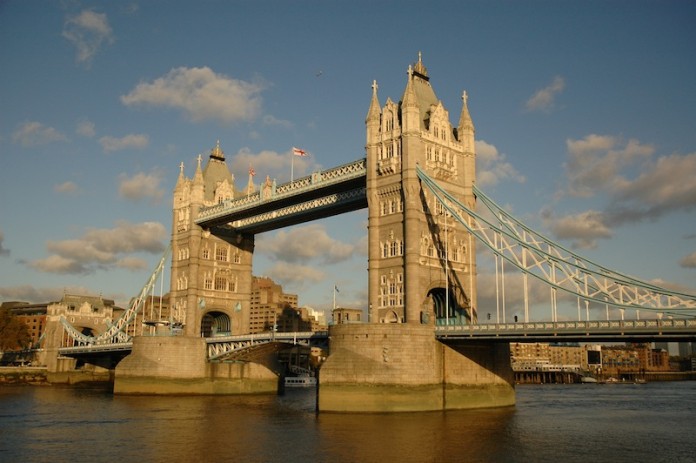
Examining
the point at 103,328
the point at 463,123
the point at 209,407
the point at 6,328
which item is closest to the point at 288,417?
the point at 209,407

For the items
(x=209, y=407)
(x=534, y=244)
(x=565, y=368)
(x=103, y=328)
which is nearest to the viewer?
(x=534, y=244)

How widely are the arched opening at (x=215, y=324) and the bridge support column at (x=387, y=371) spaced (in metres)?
36.4

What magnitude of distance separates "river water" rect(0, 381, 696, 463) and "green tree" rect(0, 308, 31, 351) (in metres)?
65.0

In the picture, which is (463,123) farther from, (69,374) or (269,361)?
(69,374)

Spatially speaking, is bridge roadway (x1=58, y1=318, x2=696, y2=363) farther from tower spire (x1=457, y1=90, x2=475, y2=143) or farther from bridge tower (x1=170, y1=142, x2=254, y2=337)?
bridge tower (x1=170, y1=142, x2=254, y2=337)

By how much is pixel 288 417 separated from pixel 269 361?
101ft

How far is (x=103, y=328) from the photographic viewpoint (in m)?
119

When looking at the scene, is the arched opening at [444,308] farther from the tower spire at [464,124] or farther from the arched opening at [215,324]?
the arched opening at [215,324]

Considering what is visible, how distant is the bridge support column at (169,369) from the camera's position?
7250cm

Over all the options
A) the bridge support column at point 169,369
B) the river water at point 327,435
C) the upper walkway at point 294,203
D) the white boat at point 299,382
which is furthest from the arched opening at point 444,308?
the white boat at point 299,382

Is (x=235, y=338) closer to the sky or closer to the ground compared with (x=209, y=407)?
closer to the sky

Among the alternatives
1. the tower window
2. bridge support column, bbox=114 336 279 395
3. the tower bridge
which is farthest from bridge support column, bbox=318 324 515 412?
the tower window

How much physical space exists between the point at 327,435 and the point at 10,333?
97129mm

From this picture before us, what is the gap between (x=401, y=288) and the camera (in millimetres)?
58250
